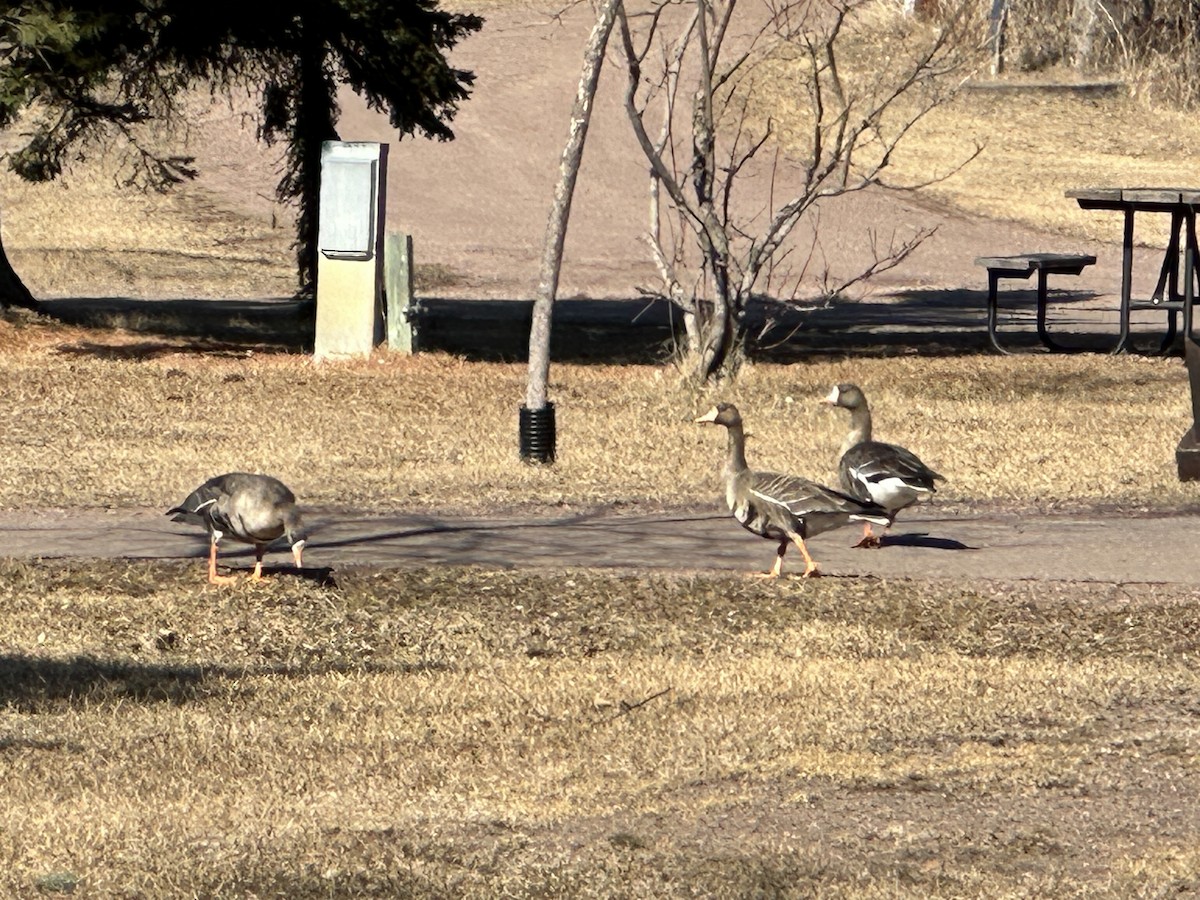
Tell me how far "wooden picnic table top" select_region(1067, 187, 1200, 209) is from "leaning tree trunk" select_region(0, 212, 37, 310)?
11280mm

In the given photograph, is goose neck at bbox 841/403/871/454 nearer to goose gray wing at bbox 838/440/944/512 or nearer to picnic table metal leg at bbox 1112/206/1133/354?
goose gray wing at bbox 838/440/944/512

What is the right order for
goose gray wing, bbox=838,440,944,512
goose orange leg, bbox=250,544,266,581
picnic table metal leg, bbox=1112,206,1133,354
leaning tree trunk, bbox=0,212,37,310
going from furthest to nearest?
leaning tree trunk, bbox=0,212,37,310 < picnic table metal leg, bbox=1112,206,1133,354 < goose gray wing, bbox=838,440,944,512 < goose orange leg, bbox=250,544,266,581

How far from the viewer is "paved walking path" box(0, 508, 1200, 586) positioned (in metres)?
10.8

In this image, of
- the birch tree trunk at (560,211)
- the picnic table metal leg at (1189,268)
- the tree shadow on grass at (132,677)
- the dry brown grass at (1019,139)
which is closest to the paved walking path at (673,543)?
the tree shadow on grass at (132,677)

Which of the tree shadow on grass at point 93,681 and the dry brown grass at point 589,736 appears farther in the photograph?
the tree shadow on grass at point 93,681

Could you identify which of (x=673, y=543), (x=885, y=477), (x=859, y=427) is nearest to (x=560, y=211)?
(x=859, y=427)

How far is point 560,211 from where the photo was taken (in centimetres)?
1510

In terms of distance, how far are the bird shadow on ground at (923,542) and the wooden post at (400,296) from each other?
973 centimetres

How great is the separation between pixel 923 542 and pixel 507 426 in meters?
5.44

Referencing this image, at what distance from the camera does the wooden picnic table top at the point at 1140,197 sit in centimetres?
2052

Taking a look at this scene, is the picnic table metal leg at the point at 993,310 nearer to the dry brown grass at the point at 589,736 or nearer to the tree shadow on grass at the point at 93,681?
→ the dry brown grass at the point at 589,736

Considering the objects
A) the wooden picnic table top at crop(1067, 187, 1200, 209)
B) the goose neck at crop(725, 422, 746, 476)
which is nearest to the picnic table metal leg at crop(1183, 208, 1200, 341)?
the wooden picnic table top at crop(1067, 187, 1200, 209)

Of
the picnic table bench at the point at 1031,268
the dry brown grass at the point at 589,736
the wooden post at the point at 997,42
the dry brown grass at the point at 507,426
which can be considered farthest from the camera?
the wooden post at the point at 997,42

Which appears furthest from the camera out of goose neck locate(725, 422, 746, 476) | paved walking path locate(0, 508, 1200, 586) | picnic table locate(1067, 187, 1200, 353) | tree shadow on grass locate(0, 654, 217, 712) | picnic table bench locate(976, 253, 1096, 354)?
picnic table bench locate(976, 253, 1096, 354)
